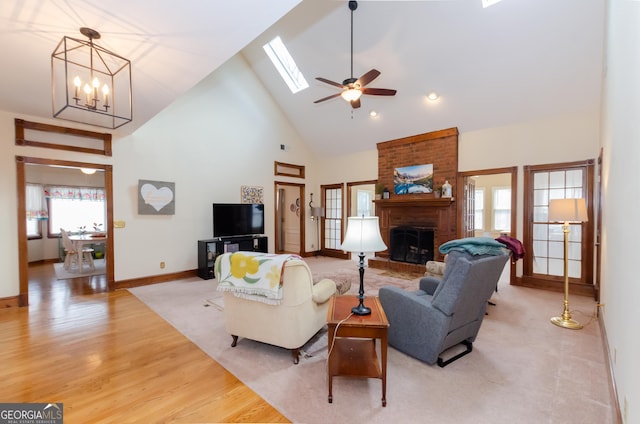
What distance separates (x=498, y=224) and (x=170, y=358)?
9.61 m

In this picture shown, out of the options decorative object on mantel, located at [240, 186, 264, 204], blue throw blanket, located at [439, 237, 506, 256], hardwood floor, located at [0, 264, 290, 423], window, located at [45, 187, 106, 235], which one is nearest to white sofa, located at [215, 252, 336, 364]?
hardwood floor, located at [0, 264, 290, 423]

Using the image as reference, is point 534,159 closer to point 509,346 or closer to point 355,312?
point 509,346

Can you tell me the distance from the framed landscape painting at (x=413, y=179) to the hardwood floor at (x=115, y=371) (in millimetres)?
5311

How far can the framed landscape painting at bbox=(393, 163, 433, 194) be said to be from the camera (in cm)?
620

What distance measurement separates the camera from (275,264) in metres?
2.38

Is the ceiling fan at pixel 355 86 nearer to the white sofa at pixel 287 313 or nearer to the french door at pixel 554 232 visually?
the white sofa at pixel 287 313

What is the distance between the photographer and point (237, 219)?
6160 mm

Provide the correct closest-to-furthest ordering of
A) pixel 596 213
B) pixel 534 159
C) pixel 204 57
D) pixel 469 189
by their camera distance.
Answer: pixel 204 57 < pixel 596 213 < pixel 534 159 < pixel 469 189

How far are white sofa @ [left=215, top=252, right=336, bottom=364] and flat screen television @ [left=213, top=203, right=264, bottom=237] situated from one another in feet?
11.3

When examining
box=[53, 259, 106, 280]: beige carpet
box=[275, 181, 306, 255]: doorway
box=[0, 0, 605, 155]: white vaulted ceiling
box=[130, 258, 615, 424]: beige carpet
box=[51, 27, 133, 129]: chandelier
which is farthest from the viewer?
box=[275, 181, 306, 255]: doorway

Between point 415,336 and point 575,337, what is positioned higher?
point 415,336

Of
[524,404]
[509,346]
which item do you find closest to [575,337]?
[509,346]

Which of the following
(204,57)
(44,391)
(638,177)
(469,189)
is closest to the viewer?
(638,177)

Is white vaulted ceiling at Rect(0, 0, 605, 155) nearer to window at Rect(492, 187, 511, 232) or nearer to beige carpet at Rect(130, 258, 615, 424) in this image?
beige carpet at Rect(130, 258, 615, 424)
